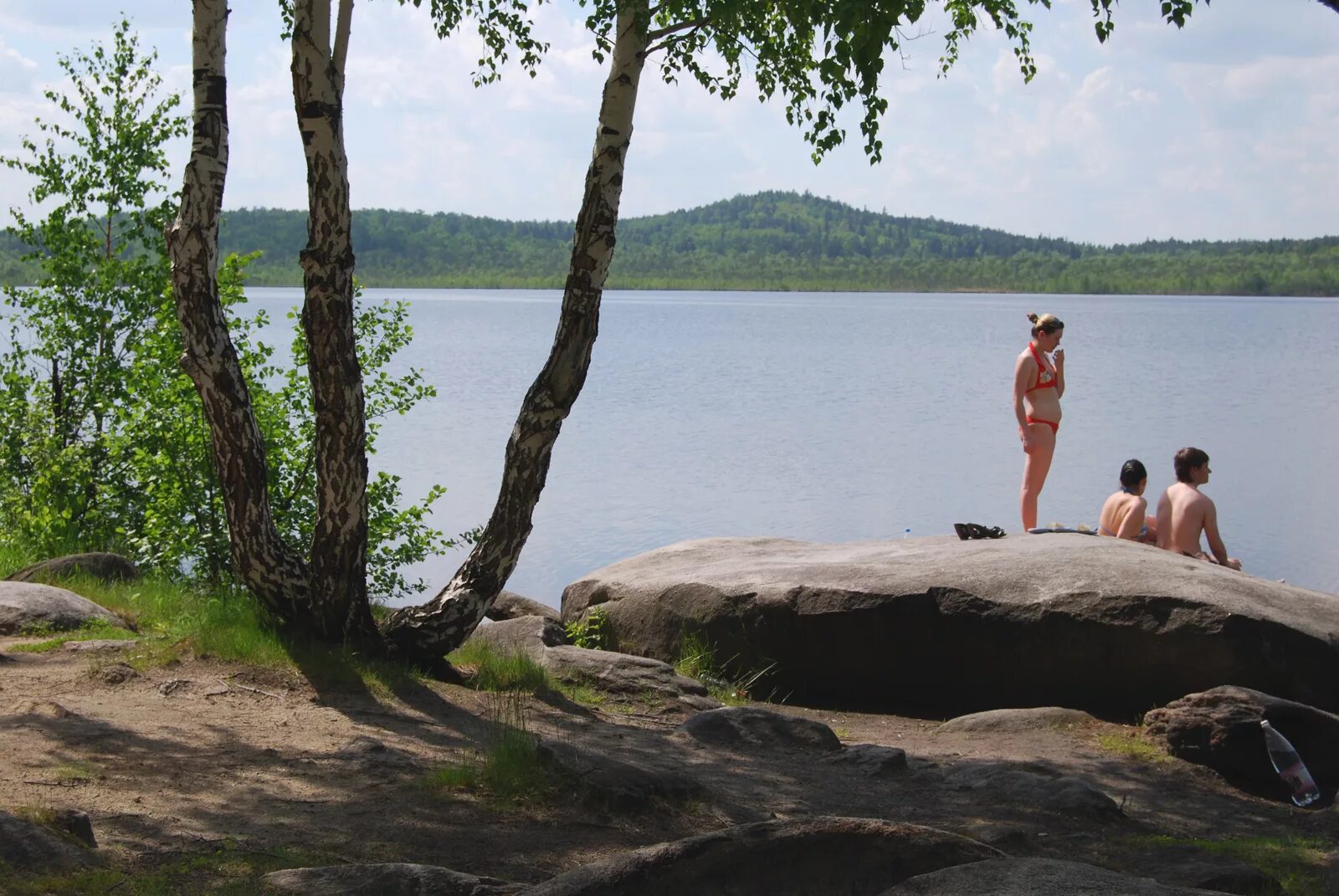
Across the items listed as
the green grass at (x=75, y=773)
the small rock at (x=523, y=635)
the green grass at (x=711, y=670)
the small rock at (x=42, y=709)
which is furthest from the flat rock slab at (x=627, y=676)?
the green grass at (x=75, y=773)

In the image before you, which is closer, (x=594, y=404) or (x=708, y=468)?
(x=708, y=468)

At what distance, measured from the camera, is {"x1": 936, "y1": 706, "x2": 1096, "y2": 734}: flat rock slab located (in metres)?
8.07

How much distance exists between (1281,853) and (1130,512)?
16.7 feet

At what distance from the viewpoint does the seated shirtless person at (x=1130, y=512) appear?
10117mm

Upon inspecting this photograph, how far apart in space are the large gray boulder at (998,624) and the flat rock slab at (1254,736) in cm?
78

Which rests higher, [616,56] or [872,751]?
[616,56]

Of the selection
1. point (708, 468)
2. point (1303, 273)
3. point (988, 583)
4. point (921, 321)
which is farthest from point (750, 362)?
point (1303, 273)

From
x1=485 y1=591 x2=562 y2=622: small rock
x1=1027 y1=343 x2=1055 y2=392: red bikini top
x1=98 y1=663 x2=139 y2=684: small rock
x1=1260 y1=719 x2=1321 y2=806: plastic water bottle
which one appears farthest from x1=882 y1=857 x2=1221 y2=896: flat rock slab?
x1=485 y1=591 x2=562 y2=622: small rock

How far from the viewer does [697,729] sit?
710 cm

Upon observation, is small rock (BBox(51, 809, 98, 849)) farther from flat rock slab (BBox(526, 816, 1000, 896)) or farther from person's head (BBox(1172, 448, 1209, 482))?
person's head (BBox(1172, 448, 1209, 482))

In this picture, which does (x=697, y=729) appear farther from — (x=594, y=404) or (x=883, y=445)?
(x=594, y=404)

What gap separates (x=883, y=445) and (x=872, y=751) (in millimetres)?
18671

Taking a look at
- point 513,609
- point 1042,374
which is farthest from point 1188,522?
point 513,609

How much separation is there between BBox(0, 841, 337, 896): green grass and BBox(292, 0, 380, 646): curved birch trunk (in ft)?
9.77
